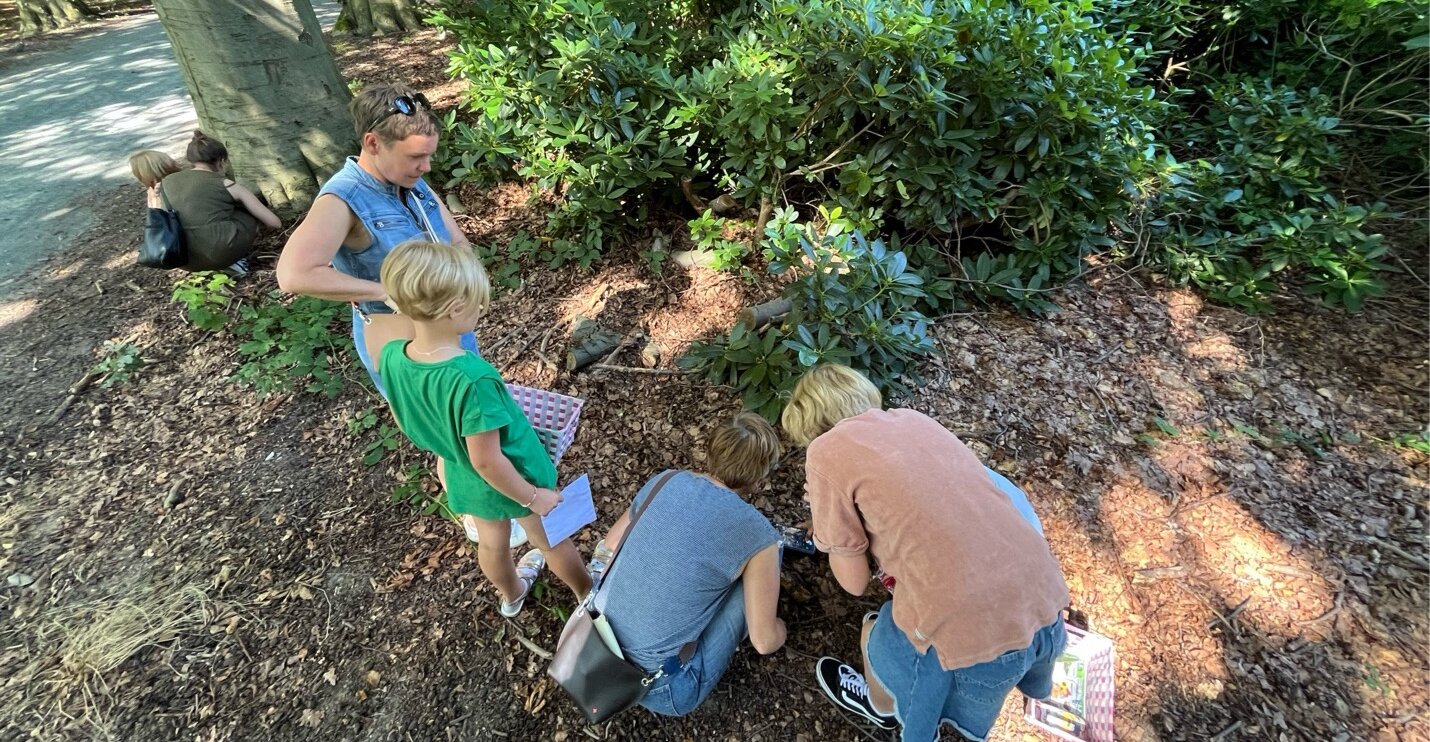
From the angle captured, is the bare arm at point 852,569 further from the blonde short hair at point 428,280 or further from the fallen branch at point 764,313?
the fallen branch at point 764,313

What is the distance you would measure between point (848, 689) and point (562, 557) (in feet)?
3.72

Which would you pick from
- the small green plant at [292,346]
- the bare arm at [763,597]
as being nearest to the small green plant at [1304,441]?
the bare arm at [763,597]

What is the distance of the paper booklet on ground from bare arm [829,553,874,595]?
40.1 inches

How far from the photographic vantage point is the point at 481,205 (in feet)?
14.7

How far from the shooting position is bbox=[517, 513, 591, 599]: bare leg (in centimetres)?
209

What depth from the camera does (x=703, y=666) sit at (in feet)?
6.65

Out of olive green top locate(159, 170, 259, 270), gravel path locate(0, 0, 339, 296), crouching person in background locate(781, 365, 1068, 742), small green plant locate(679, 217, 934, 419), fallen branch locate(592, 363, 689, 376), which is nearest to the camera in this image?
crouching person in background locate(781, 365, 1068, 742)

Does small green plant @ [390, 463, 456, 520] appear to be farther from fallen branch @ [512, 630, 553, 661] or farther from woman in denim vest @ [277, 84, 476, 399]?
woman in denim vest @ [277, 84, 476, 399]

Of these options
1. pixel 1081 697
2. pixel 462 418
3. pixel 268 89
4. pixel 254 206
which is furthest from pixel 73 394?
pixel 1081 697

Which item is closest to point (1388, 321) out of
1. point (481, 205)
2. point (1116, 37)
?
point (1116, 37)

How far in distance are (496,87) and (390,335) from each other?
247cm

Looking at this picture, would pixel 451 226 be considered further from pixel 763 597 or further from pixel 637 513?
pixel 763 597

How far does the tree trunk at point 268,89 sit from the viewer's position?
367cm

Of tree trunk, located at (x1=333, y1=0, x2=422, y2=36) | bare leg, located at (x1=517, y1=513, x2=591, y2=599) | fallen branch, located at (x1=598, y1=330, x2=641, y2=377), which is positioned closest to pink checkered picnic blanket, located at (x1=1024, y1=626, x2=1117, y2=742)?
bare leg, located at (x1=517, y1=513, x2=591, y2=599)
